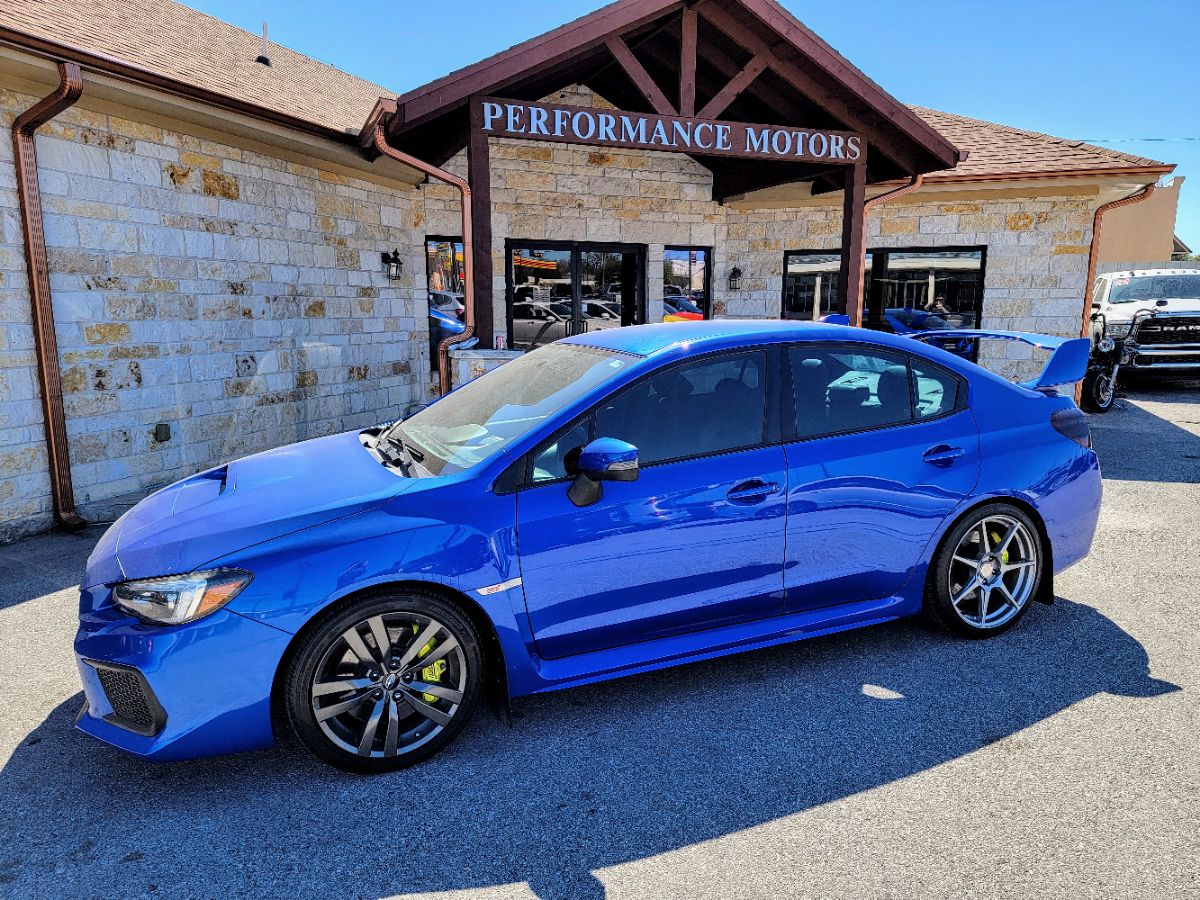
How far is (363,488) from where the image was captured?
3082mm

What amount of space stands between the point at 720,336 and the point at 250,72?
24.9 feet

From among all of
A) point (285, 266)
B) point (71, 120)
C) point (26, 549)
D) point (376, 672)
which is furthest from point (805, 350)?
point (285, 266)

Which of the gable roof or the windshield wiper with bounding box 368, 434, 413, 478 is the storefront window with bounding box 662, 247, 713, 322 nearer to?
the gable roof

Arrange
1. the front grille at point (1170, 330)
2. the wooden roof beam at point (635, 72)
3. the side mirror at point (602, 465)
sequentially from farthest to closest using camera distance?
the front grille at point (1170, 330)
the wooden roof beam at point (635, 72)
the side mirror at point (602, 465)

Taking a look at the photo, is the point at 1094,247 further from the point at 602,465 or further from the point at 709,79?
the point at 602,465

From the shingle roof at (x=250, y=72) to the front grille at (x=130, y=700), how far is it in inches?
184

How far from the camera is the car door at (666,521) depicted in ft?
10.1

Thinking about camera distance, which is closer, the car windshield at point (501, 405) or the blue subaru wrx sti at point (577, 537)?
the blue subaru wrx sti at point (577, 537)

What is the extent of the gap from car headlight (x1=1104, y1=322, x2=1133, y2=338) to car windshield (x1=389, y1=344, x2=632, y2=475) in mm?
13974

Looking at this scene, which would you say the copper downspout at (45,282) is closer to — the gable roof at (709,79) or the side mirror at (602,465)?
the gable roof at (709,79)

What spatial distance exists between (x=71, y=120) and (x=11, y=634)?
13.5 feet

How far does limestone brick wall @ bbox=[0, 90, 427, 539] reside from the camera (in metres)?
6.06

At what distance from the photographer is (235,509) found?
304 cm

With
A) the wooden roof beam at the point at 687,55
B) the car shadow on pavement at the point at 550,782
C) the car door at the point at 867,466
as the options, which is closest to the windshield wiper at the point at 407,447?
the car shadow on pavement at the point at 550,782
